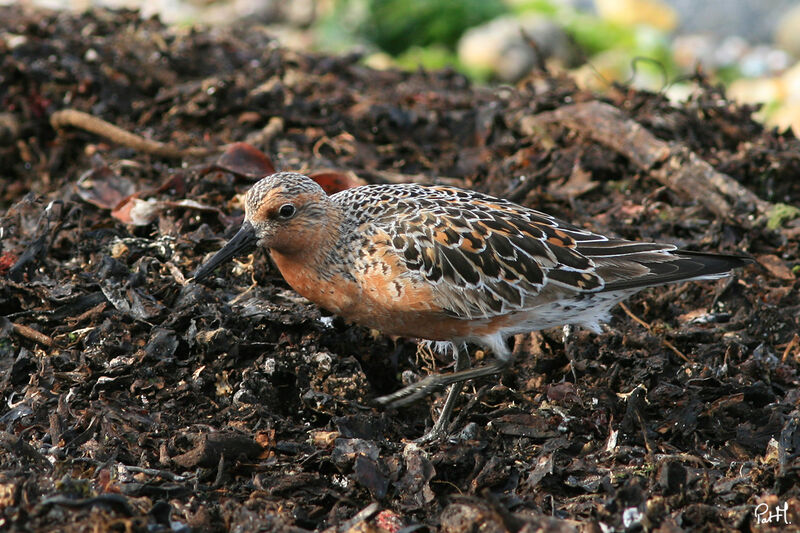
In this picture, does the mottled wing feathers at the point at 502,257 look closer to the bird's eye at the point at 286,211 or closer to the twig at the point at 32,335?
the bird's eye at the point at 286,211

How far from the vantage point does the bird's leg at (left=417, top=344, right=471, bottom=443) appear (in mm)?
4953

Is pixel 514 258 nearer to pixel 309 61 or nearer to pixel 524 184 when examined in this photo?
pixel 524 184

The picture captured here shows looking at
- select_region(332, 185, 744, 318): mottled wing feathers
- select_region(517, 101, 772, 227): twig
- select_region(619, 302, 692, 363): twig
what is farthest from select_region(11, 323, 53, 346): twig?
select_region(517, 101, 772, 227): twig

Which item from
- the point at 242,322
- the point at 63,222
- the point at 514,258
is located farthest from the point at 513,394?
the point at 63,222

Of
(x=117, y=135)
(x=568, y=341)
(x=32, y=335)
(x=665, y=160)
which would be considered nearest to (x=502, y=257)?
(x=568, y=341)

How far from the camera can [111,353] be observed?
4.90 meters

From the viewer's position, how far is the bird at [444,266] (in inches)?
197

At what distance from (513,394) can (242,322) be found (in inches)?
69.3

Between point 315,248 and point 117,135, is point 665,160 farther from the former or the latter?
point 117,135

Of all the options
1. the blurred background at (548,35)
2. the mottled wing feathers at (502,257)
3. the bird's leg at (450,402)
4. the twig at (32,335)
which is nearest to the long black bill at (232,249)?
the mottled wing feathers at (502,257)

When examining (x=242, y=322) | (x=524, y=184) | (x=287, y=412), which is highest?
(x=524, y=184)

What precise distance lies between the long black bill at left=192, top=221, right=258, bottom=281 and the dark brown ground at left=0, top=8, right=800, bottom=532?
224 mm

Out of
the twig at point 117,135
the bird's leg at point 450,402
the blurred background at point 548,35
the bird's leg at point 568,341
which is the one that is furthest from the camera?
the blurred background at point 548,35

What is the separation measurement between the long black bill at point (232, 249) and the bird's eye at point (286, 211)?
0.20 m
